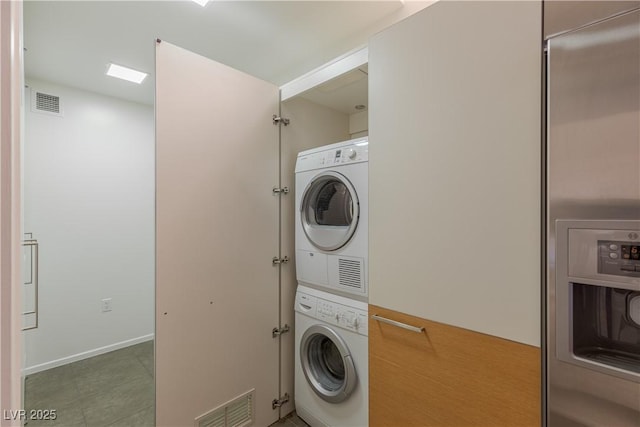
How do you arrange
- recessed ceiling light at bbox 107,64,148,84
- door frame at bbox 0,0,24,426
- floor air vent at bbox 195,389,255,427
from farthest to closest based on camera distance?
recessed ceiling light at bbox 107,64,148,84 → floor air vent at bbox 195,389,255,427 → door frame at bbox 0,0,24,426

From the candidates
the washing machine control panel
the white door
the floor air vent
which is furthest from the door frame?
the floor air vent

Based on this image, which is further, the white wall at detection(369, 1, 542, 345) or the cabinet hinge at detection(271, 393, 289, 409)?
the cabinet hinge at detection(271, 393, 289, 409)

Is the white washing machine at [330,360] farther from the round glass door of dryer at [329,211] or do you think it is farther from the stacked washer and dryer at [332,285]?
the round glass door of dryer at [329,211]

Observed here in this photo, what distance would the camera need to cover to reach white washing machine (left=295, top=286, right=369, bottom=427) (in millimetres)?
1426

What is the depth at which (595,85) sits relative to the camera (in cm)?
77

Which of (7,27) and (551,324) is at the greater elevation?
(7,27)

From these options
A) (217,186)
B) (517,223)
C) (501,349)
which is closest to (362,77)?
(217,186)

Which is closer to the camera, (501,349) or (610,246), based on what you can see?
(610,246)

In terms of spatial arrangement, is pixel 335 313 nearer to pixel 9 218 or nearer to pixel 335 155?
pixel 335 155

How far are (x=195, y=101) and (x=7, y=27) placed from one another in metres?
1.16

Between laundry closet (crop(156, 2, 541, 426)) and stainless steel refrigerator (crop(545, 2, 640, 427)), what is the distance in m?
0.06

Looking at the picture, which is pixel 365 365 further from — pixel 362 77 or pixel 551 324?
pixel 362 77

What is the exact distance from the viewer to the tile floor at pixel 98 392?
186cm

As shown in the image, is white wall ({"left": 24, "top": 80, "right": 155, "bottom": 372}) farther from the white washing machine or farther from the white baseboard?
the white washing machine
